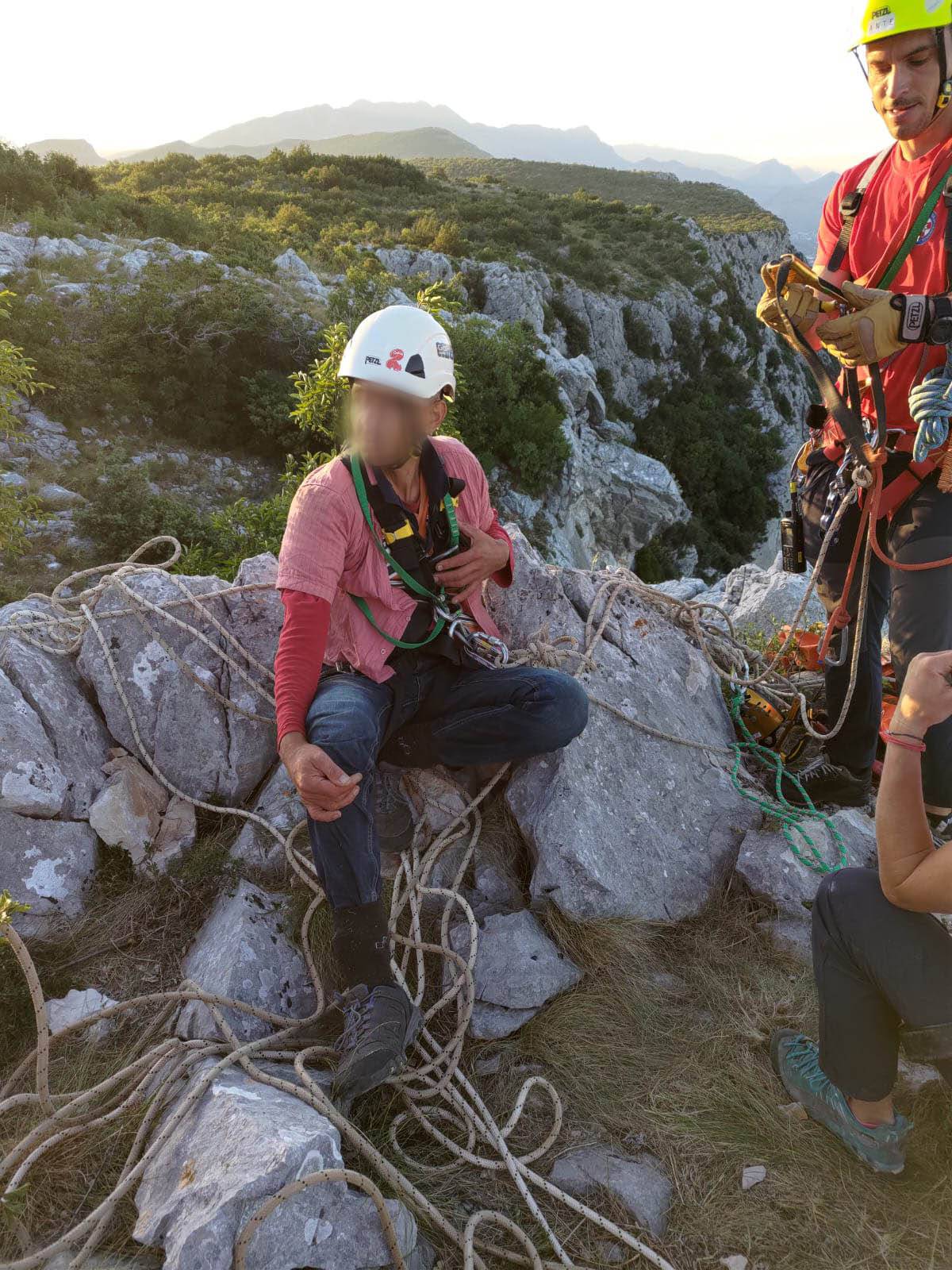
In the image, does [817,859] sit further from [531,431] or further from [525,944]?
[531,431]

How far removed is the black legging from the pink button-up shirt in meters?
1.93

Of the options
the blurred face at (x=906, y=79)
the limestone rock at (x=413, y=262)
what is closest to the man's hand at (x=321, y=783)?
the blurred face at (x=906, y=79)

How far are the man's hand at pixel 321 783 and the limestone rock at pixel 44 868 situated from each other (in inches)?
50.5

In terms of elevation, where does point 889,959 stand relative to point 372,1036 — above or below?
above

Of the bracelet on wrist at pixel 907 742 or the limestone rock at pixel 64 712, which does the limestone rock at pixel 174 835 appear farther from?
the bracelet on wrist at pixel 907 742

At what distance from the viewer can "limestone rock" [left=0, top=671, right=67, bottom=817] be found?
326cm

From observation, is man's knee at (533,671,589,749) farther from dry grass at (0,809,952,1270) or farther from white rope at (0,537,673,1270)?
dry grass at (0,809,952,1270)

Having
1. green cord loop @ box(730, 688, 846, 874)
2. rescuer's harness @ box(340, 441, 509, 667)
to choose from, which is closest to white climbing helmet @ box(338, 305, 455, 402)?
rescuer's harness @ box(340, 441, 509, 667)

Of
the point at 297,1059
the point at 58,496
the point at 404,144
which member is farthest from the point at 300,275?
the point at 404,144

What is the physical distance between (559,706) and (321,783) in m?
1.17

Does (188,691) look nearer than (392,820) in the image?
No

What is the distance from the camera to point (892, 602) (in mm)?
3398

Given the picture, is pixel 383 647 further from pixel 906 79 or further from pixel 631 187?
pixel 631 187

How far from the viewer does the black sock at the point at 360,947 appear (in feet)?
9.04
